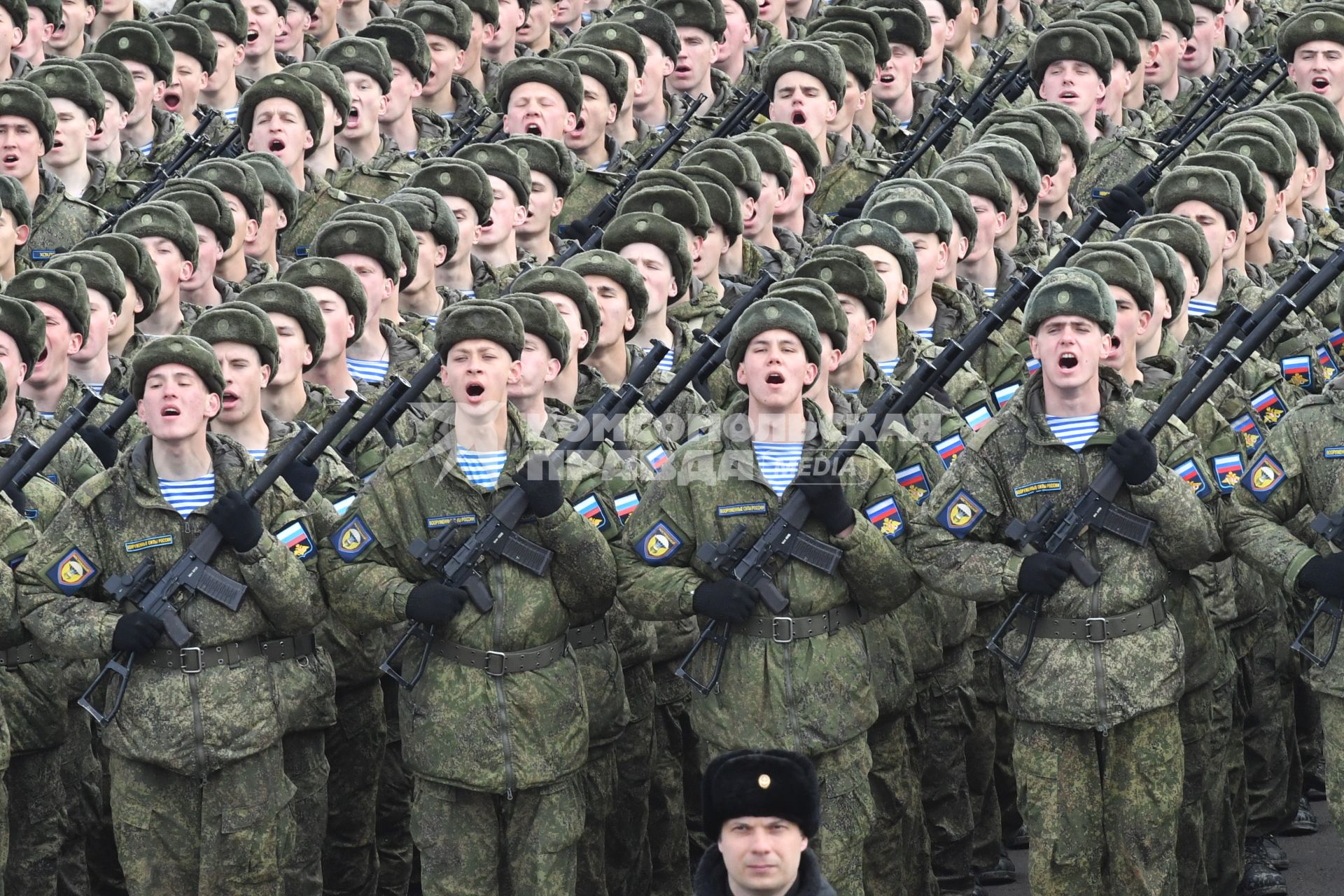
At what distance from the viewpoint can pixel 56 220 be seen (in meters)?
15.9

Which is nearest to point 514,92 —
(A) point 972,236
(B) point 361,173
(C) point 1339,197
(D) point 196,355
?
(B) point 361,173

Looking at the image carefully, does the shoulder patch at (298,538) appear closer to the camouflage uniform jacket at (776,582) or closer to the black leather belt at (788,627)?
the camouflage uniform jacket at (776,582)

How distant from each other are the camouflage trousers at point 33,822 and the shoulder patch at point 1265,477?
4.62 metres

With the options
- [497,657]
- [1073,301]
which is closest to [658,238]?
[1073,301]

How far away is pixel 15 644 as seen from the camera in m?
11.8

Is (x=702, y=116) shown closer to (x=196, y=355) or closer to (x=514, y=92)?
(x=514, y=92)

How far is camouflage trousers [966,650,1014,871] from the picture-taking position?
43.0ft

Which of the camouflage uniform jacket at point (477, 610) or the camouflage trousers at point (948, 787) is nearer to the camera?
the camouflage uniform jacket at point (477, 610)

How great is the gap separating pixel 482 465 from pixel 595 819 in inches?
60.2

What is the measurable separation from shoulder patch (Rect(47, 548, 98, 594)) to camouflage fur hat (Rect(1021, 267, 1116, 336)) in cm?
346

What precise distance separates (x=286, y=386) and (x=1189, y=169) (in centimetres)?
442

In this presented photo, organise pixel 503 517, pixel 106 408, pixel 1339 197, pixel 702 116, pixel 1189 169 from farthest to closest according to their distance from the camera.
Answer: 1. pixel 702 116
2. pixel 1339 197
3. pixel 1189 169
4. pixel 106 408
5. pixel 503 517

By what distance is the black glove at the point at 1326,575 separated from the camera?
36.2ft

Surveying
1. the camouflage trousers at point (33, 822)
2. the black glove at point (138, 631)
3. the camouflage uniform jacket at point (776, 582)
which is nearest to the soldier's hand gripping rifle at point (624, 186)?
the camouflage uniform jacket at point (776, 582)
